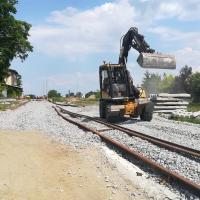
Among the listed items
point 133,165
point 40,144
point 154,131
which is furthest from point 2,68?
point 133,165

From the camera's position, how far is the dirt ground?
8.17m

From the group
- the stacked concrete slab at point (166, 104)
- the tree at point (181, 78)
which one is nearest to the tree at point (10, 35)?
the stacked concrete slab at point (166, 104)

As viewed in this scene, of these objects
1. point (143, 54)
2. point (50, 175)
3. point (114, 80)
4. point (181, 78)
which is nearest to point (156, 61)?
point (143, 54)

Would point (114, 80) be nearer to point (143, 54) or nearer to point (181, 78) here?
point (143, 54)

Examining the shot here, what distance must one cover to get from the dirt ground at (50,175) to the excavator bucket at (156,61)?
11655mm

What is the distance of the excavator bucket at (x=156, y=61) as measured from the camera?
24.4m

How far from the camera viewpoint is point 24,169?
10000 millimetres

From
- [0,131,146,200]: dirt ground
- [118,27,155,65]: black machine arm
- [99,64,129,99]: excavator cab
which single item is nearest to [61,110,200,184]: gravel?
[0,131,146,200]: dirt ground

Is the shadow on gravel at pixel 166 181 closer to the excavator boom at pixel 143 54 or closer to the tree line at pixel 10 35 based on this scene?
the excavator boom at pixel 143 54

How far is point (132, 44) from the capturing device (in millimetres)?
26656

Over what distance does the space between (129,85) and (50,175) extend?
1621 cm

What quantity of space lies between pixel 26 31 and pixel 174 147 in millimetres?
47762

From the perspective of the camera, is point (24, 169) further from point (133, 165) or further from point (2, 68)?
point (2, 68)

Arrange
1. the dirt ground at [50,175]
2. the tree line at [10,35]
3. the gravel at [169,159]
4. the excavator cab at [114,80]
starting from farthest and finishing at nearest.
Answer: the tree line at [10,35], the excavator cab at [114,80], the gravel at [169,159], the dirt ground at [50,175]
